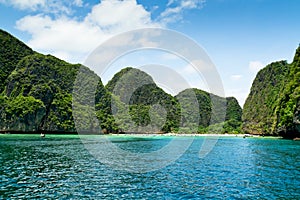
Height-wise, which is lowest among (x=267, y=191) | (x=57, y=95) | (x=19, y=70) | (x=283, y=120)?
(x=267, y=191)

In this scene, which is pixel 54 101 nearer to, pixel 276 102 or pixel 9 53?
pixel 9 53

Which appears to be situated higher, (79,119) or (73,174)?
(79,119)

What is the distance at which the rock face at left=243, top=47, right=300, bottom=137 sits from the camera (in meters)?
95.3

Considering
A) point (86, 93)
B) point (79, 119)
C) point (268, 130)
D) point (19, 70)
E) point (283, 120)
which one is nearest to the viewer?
point (283, 120)

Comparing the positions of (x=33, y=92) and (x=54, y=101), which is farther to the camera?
(x=54, y=101)

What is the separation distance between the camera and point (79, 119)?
6437 inches

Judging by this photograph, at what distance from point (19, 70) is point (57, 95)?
23.6m

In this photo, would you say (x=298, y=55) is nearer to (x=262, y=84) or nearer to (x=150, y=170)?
(x=262, y=84)

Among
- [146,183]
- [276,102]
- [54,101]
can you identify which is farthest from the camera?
[54,101]

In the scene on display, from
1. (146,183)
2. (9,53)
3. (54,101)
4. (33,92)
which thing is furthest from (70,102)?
(146,183)

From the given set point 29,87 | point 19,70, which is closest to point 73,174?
point 29,87

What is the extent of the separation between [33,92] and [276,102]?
119m

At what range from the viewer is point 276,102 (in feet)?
440

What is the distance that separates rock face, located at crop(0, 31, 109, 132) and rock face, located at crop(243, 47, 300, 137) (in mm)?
99061
